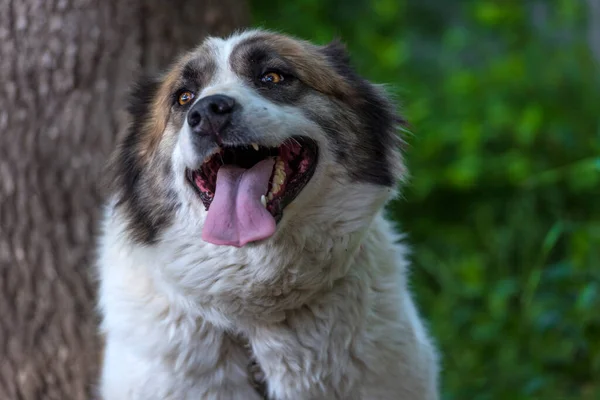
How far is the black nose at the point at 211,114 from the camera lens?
8.27ft

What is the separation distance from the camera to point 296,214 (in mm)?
2691

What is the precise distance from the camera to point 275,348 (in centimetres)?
267

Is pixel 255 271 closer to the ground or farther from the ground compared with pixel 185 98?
closer to the ground

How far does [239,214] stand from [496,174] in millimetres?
3808

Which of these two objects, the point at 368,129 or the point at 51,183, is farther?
the point at 51,183

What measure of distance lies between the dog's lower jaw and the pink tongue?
321mm

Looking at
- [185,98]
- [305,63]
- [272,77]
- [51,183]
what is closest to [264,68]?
[272,77]

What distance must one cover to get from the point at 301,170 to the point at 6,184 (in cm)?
154

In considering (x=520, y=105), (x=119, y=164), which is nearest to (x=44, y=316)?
(x=119, y=164)

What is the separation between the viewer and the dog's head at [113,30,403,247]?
255 centimetres

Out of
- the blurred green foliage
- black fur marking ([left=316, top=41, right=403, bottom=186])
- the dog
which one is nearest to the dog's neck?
the dog

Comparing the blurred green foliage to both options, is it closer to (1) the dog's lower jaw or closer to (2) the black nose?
(1) the dog's lower jaw

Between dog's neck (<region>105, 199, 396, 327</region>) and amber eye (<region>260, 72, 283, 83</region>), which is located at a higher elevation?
amber eye (<region>260, 72, 283, 83</region>)

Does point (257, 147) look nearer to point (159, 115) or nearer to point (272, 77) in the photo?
point (272, 77)
